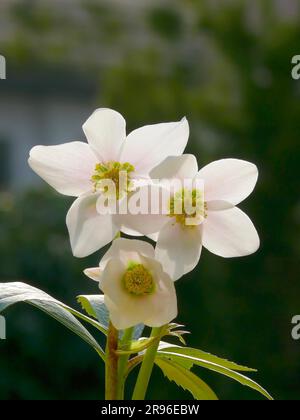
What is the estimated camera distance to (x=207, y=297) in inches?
87.9

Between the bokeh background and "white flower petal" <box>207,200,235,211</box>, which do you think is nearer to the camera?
"white flower petal" <box>207,200,235,211</box>

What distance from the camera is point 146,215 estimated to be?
0.96ft

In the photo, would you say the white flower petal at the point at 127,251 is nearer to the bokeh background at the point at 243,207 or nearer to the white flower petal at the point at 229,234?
the white flower petal at the point at 229,234

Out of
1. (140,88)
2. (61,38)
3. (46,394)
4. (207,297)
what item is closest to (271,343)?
(207,297)

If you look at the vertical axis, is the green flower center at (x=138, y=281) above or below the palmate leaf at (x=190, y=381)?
above

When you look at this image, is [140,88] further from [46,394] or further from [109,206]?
[109,206]

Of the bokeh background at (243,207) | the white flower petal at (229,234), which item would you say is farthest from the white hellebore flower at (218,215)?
the bokeh background at (243,207)

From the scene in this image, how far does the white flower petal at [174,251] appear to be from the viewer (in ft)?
0.98

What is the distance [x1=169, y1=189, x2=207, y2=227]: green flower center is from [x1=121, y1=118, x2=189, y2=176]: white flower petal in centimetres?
2

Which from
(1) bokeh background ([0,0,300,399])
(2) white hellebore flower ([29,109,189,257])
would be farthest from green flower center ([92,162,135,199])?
(1) bokeh background ([0,0,300,399])

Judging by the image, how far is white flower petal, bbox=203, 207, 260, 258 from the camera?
1.02 ft

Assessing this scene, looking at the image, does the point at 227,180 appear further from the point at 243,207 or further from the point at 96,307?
the point at 243,207

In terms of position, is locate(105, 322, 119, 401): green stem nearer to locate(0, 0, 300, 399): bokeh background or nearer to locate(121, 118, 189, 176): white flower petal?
locate(121, 118, 189, 176): white flower petal

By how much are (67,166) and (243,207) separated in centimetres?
196
